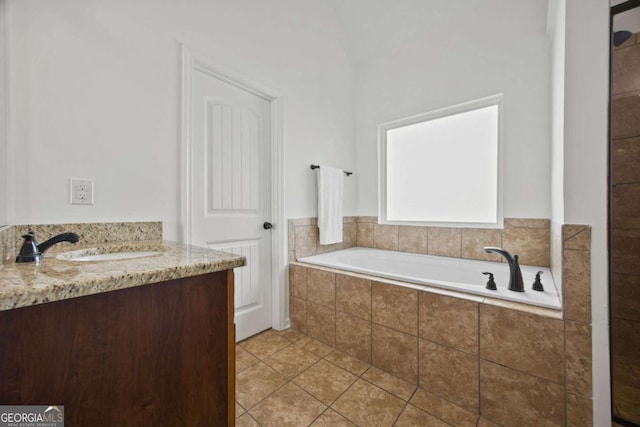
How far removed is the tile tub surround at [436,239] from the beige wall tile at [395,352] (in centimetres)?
92

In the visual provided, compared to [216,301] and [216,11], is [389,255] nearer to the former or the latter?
[216,301]

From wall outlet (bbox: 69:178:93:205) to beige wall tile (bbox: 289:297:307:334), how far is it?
4.70 feet

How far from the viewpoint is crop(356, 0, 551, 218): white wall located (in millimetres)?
1802

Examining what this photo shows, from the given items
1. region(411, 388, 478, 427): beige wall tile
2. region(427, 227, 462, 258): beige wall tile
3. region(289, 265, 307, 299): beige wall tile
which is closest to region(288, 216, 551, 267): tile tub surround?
region(427, 227, 462, 258): beige wall tile

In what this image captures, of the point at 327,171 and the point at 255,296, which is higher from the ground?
the point at 327,171

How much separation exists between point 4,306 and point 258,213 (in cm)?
155

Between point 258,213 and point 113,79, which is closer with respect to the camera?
point 113,79

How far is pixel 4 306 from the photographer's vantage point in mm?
428

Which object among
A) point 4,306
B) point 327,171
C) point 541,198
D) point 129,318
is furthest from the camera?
point 327,171

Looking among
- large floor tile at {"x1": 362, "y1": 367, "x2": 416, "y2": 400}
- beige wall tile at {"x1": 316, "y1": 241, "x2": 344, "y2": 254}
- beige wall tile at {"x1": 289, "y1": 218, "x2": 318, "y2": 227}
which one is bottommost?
large floor tile at {"x1": 362, "y1": 367, "x2": 416, "y2": 400}

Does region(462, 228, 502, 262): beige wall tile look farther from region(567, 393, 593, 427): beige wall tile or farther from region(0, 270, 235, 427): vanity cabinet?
region(0, 270, 235, 427): vanity cabinet

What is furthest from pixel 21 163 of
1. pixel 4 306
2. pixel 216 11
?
pixel 216 11

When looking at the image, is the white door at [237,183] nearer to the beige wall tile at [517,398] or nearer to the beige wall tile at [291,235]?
the beige wall tile at [291,235]

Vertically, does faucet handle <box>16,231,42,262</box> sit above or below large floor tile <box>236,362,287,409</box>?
above
